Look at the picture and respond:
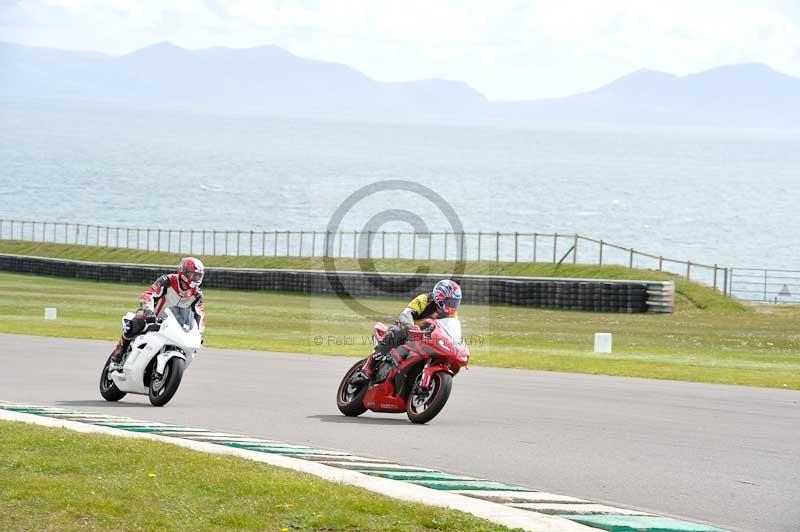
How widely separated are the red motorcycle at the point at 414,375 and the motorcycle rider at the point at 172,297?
2232mm

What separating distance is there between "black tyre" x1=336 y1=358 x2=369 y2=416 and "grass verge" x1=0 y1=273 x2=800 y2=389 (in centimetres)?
848

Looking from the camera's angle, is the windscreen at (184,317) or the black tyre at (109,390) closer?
the windscreen at (184,317)

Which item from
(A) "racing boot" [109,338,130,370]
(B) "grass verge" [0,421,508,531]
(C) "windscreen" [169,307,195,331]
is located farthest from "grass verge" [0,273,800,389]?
(B) "grass verge" [0,421,508,531]

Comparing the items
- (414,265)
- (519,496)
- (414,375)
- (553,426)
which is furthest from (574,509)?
(414,265)

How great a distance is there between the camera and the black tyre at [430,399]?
14148mm

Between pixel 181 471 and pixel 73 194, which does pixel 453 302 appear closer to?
pixel 181 471

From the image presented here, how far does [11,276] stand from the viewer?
6412 cm

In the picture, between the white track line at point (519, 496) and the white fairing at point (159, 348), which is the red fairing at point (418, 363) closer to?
the white fairing at point (159, 348)

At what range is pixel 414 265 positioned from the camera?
58.6m

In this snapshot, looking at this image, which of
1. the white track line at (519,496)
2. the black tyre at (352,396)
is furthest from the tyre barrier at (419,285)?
the white track line at (519,496)

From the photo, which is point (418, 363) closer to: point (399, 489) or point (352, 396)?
point (352, 396)

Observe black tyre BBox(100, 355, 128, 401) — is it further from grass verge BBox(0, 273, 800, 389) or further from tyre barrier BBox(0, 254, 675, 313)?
tyre barrier BBox(0, 254, 675, 313)

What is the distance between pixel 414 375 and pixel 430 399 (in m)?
0.35

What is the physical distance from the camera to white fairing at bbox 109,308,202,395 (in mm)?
15477
